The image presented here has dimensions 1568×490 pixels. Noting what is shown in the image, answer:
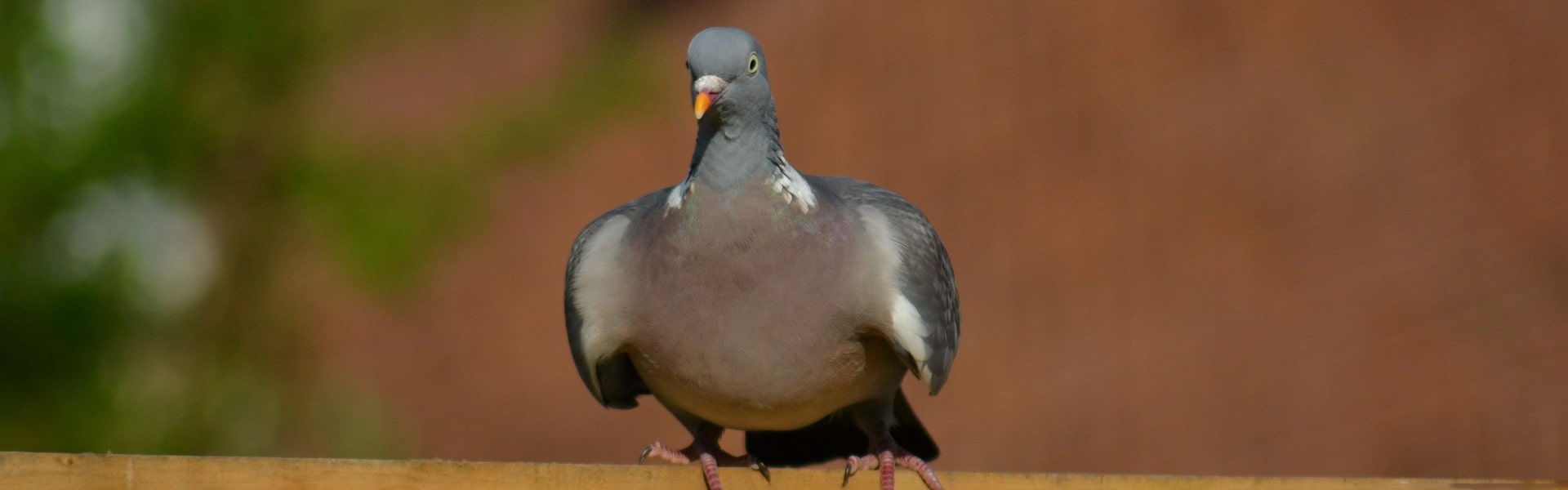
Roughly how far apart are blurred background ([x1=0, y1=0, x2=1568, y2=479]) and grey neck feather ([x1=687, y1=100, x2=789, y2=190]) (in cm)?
387

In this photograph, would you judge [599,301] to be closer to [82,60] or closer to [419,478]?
[419,478]

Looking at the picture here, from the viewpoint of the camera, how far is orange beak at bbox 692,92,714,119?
10.4 feet

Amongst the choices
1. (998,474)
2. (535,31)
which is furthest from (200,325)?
(998,474)

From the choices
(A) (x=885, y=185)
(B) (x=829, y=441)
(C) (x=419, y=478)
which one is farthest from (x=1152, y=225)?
(C) (x=419, y=478)

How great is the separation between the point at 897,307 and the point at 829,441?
0.88m

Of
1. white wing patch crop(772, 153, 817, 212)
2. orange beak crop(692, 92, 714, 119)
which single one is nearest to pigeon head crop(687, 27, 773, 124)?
orange beak crop(692, 92, 714, 119)

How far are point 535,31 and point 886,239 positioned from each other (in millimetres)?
4626

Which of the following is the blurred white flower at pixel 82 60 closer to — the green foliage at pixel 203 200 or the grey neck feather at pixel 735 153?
the green foliage at pixel 203 200

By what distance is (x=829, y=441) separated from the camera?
14.0 feet

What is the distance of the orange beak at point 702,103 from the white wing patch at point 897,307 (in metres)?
0.57

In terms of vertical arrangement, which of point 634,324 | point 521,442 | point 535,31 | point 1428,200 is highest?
point 634,324

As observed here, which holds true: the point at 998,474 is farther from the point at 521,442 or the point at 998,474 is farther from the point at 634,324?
the point at 521,442

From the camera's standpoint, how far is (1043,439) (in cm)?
707

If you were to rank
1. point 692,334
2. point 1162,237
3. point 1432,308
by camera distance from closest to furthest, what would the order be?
point 692,334
point 1432,308
point 1162,237
